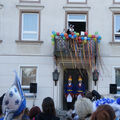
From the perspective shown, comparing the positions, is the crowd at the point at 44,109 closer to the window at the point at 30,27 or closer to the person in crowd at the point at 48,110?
the person in crowd at the point at 48,110

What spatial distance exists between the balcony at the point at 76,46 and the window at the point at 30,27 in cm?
146

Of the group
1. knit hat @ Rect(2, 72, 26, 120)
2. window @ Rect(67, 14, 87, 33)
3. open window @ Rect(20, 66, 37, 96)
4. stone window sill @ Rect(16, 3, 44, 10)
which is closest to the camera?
knit hat @ Rect(2, 72, 26, 120)

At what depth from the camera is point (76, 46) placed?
1490 cm

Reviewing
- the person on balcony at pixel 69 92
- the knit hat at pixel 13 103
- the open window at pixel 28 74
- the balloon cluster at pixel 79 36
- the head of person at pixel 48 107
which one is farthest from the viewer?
the open window at pixel 28 74

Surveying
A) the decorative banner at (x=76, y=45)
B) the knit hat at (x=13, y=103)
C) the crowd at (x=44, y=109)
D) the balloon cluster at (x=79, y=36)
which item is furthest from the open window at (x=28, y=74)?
the knit hat at (x=13, y=103)

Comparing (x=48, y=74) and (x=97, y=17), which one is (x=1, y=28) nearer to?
(x=48, y=74)

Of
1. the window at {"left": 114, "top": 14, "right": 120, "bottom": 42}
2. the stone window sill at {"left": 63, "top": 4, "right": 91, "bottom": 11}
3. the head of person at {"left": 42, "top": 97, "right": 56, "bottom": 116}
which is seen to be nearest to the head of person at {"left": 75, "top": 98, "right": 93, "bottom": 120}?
the head of person at {"left": 42, "top": 97, "right": 56, "bottom": 116}

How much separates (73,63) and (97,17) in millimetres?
3024

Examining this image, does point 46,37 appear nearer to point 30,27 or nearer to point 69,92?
point 30,27

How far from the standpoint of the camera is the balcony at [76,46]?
14.9 m

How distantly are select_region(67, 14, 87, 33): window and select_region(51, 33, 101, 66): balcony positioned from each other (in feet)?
3.59

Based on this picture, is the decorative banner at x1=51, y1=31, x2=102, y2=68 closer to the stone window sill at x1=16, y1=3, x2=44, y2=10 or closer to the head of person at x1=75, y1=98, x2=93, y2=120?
the stone window sill at x1=16, y1=3, x2=44, y2=10

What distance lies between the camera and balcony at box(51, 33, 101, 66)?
48.7 feet

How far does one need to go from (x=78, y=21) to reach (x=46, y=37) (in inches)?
83.8
